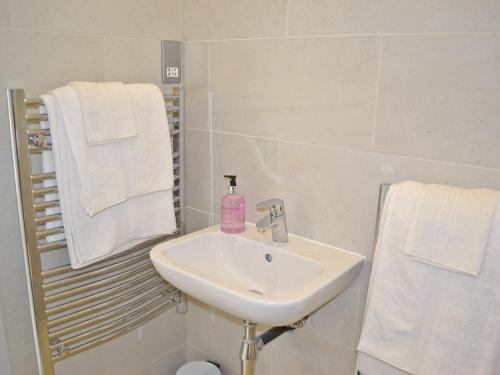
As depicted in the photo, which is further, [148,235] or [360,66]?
[148,235]

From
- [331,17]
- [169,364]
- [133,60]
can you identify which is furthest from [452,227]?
[169,364]

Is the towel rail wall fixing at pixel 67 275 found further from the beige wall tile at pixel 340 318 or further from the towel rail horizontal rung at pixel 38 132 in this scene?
the beige wall tile at pixel 340 318

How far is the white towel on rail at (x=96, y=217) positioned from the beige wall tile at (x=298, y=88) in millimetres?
399

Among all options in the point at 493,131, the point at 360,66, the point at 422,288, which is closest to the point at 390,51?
the point at 360,66

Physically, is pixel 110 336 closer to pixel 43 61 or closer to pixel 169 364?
pixel 169 364

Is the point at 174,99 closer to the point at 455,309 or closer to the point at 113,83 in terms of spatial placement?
the point at 113,83

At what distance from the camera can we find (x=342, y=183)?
1350mm

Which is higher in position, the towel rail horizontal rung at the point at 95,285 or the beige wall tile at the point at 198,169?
the beige wall tile at the point at 198,169

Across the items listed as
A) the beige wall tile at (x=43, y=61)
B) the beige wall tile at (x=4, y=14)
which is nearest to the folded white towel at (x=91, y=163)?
the beige wall tile at (x=43, y=61)

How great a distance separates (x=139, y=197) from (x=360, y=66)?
0.83 metres

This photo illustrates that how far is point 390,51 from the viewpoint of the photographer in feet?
3.92

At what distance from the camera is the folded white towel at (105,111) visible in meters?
1.31

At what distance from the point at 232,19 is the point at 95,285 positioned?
3.34ft

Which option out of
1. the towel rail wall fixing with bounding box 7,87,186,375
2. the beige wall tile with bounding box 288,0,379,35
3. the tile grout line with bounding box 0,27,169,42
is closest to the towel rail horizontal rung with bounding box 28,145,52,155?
the towel rail wall fixing with bounding box 7,87,186,375
